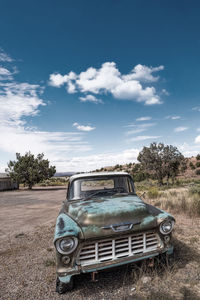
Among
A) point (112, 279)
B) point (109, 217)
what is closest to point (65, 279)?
point (112, 279)

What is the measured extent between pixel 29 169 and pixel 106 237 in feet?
86.0

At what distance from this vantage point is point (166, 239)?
2959mm

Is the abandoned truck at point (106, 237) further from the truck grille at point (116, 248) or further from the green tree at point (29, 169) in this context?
the green tree at point (29, 169)

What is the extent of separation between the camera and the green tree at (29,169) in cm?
2655

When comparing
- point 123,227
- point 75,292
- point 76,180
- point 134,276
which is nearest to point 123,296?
point 134,276

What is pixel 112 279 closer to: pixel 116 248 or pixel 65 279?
pixel 116 248

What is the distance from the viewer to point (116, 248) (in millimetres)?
2664

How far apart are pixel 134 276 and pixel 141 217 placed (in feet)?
3.56

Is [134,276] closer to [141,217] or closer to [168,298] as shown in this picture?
[168,298]

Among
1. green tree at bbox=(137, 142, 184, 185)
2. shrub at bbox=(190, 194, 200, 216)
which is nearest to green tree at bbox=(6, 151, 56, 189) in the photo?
green tree at bbox=(137, 142, 184, 185)

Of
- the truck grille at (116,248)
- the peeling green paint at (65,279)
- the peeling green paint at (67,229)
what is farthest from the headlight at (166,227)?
the peeling green paint at (65,279)

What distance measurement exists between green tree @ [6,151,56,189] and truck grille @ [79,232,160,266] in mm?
25662

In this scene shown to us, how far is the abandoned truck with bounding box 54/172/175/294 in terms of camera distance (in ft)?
8.19

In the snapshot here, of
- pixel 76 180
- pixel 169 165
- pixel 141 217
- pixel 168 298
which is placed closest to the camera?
pixel 168 298
